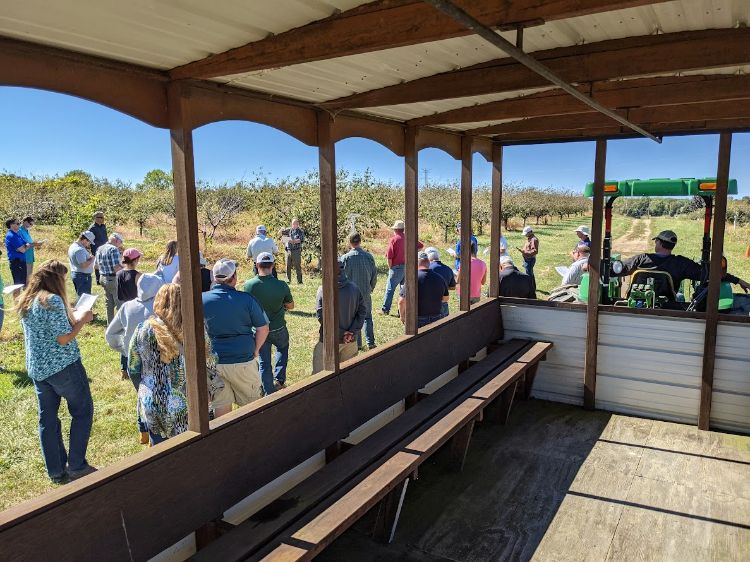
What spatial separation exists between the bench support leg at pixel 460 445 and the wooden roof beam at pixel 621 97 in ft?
7.73

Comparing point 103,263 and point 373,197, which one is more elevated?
point 373,197

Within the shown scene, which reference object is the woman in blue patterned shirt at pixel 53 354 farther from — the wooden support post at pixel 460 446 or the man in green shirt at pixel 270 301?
the wooden support post at pixel 460 446

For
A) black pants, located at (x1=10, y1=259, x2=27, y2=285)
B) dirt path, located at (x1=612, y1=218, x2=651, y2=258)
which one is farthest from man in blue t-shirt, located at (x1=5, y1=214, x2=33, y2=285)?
dirt path, located at (x1=612, y1=218, x2=651, y2=258)

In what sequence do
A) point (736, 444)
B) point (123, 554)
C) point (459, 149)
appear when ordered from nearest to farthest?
point (123, 554), point (736, 444), point (459, 149)

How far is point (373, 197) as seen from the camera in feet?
66.7

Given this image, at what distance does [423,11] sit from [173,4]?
87cm

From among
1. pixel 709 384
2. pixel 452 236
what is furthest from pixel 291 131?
pixel 452 236

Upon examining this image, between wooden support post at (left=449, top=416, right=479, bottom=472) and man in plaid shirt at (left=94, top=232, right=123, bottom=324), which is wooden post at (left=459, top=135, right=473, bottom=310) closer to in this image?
wooden support post at (left=449, top=416, right=479, bottom=472)

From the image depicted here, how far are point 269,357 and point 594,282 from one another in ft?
10.9

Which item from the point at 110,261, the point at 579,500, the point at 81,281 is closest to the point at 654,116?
the point at 579,500

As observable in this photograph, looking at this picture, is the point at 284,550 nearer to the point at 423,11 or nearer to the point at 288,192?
the point at 423,11

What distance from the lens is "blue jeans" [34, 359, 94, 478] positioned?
3.94m

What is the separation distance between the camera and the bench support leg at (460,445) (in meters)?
4.40

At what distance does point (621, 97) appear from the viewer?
3770mm
